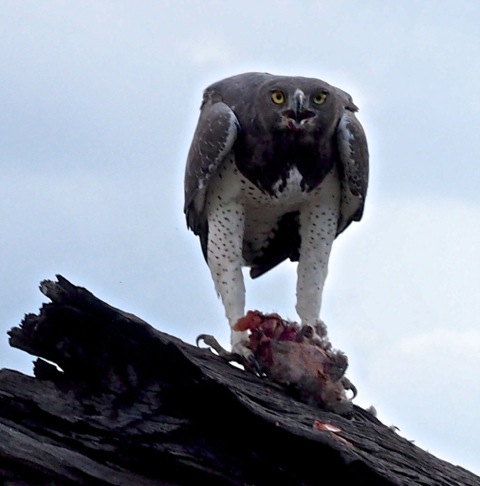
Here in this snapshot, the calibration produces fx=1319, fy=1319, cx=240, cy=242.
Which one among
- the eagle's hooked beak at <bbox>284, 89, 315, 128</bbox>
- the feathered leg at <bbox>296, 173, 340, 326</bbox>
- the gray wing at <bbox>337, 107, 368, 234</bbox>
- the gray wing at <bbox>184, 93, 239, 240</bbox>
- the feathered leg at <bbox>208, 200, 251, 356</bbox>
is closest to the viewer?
the eagle's hooked beak at <bbox>284, 89, 315, 128</bbox>

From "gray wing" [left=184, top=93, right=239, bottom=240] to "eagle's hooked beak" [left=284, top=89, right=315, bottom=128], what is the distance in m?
0.42

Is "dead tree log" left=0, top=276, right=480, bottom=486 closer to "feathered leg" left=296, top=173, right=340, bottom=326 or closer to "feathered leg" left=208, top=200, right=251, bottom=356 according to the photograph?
Result: "feathered leg" left=208, top=200, right=251, bottom=356

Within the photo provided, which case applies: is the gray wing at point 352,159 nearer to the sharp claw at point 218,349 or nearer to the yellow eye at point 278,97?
the yellow eye at point 278,97

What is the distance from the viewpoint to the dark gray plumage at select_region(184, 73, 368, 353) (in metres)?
8.44

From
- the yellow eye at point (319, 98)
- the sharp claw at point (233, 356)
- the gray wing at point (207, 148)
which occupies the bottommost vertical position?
the sharp claw at point (233, 356)

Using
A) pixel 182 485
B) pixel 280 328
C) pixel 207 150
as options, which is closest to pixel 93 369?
pixel 182 485

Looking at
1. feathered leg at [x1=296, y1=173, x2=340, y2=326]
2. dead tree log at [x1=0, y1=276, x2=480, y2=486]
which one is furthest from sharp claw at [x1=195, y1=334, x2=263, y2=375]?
dead tree log at [x1=0, y1=276, x2=480, y2=486]

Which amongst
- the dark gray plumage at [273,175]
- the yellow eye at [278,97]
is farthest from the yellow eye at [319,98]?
the yellow eye at [278,97]

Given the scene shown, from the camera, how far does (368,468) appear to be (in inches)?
255

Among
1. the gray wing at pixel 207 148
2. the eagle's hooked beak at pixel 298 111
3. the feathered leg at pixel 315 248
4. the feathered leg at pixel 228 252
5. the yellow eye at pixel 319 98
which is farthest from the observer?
the feathered leg at pixel 315 248

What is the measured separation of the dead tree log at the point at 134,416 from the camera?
602cm

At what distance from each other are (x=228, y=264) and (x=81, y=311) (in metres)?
2.92

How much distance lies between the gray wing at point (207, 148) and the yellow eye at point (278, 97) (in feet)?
1.12

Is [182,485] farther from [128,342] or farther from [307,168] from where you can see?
[307,168]
